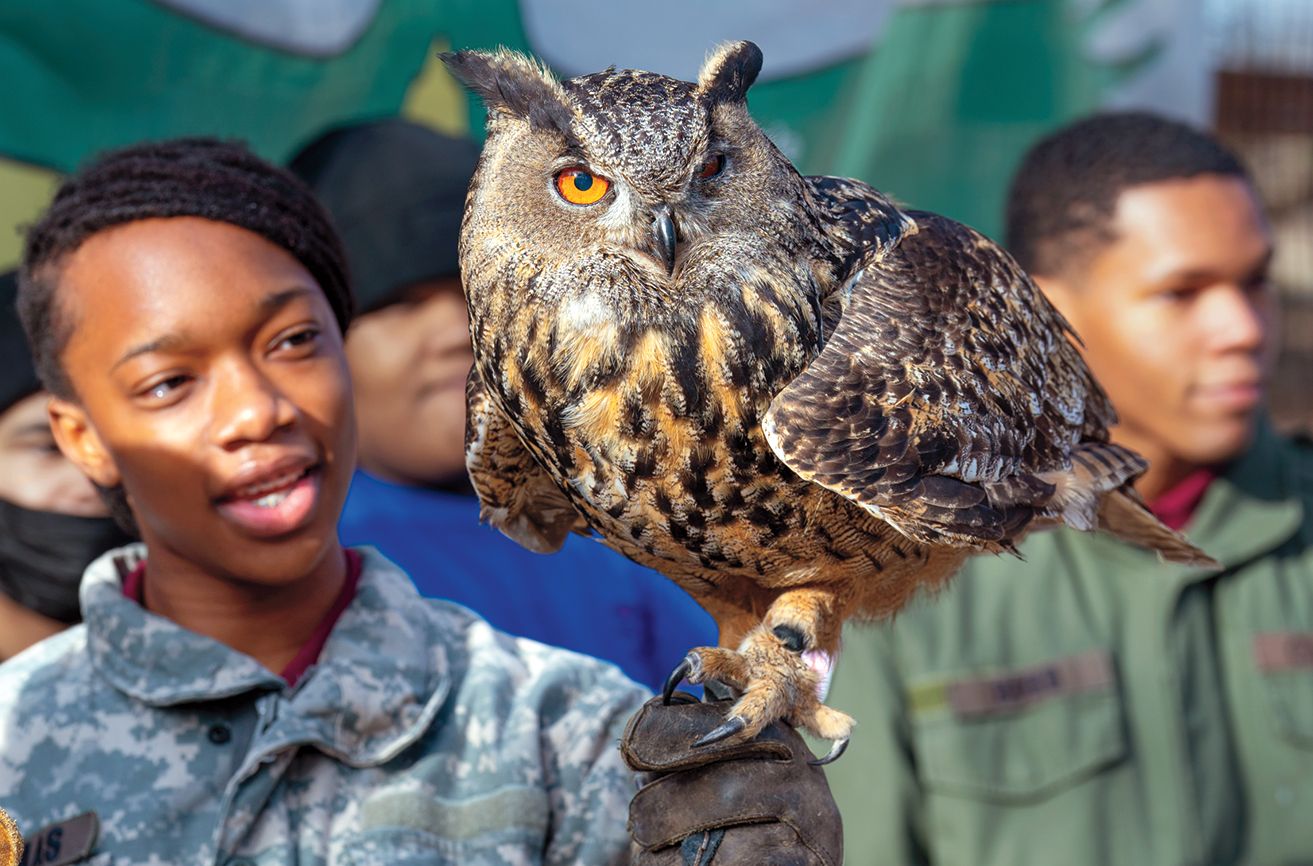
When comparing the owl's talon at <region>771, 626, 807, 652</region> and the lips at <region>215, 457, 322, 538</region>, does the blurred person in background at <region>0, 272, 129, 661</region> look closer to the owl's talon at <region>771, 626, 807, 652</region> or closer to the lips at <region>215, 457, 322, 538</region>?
the lips at <region>215, 457, 322, 538</region>

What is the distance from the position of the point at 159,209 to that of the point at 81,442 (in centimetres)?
40

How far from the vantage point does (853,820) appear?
2979mm

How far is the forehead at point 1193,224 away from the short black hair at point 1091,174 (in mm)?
27

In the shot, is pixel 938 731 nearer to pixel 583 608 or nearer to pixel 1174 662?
pixel 1174 662

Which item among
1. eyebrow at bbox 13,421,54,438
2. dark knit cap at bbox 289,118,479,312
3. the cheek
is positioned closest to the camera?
eyebrow at bbox 13,421,54,438

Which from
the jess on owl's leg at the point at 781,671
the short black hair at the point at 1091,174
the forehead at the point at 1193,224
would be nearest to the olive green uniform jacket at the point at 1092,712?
the forehead at the point at 1193,224

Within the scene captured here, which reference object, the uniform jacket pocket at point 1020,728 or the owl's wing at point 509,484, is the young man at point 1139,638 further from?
the owl's wing at point 509,484

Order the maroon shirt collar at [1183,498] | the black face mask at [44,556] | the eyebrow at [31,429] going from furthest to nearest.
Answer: the maroon shirt collar at [1183,498]
the eyebrow at [31,429]
the black face mask at [44,556]

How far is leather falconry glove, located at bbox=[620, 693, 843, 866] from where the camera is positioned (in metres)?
1.82

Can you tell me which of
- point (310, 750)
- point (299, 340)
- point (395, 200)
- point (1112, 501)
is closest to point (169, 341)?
point (299, 340)

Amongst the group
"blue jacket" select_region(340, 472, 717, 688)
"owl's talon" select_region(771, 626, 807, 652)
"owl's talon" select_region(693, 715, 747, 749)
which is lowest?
"blue jacket" select_region(340, 472, 717, 688)

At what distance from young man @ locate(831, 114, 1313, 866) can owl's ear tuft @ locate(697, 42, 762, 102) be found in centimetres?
141

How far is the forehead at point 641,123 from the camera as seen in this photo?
1.73 metres

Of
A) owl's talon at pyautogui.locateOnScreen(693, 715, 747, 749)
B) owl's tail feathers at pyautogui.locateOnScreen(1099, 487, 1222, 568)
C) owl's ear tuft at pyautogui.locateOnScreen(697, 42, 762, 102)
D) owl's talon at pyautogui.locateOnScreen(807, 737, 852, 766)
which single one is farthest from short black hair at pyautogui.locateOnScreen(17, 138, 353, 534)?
owl's tail feathers at pyautogui.locateOnScreen(1099, 487, 1222, 568)
